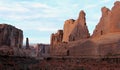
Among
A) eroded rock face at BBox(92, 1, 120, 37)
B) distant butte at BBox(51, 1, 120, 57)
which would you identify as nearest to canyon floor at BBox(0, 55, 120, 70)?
distant butte at BBox(51, 1, 120, 57)

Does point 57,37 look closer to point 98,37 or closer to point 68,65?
point 98,37

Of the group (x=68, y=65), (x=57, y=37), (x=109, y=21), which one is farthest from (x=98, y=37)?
(x=57, y=37)

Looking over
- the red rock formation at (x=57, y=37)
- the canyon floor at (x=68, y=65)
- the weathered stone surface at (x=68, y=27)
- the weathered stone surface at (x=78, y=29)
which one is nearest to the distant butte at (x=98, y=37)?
the weathered stone surface at (x=78, y=29)

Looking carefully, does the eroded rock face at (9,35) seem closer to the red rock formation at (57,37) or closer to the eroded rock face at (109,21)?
the red rock formation at (57,37)

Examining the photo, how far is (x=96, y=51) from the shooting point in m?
52.4

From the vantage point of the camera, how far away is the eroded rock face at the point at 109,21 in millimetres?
52844

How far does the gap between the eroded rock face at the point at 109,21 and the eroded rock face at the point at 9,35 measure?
28771mm

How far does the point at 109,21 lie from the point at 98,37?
3768 mm

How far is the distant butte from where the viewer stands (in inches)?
1908

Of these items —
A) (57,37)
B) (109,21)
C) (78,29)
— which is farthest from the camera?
(57,37)

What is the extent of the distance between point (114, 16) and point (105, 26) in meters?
4.08

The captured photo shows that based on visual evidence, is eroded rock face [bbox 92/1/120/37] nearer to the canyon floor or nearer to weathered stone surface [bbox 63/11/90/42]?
weathered stone surface [bbox 63/11/90/42]

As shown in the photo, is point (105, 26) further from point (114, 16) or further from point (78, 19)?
point (78, 19)

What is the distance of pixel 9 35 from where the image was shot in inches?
3223
